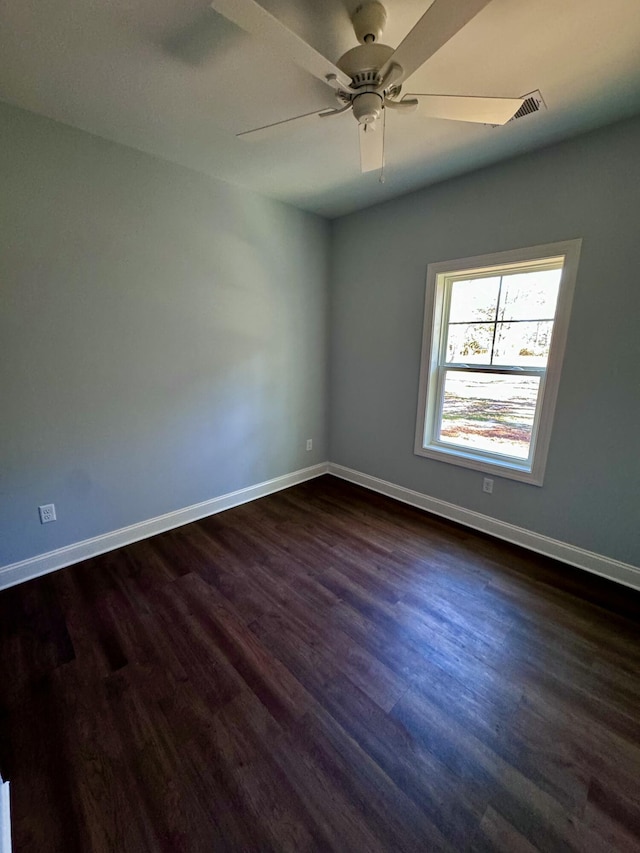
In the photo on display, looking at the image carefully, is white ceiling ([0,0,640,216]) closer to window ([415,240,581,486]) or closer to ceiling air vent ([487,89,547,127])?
ceiling air vent ([487,89,547,127])

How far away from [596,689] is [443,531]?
4.24 ft

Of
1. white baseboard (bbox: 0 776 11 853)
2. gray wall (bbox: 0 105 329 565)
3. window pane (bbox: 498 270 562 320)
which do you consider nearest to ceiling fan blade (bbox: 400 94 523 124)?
window pane (bbox: 498 270 562 320)

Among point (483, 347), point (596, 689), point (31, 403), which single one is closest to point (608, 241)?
point (483, 347)

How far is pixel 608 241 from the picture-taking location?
1.95 m

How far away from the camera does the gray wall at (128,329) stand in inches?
76.0

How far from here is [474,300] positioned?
104 inches

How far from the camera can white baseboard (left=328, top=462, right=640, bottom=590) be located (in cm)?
212

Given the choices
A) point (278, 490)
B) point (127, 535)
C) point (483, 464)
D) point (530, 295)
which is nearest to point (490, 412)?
point (483, 464)

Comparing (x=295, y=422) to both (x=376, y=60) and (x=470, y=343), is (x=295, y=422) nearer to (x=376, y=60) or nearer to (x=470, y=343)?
(x=470, y=343)

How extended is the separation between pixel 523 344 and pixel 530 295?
33 centimetres

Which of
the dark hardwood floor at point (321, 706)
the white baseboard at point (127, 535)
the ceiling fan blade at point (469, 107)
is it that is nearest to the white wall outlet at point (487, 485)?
the dark hardwood floor at point (321, 706)

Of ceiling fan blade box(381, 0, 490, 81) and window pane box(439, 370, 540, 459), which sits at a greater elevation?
ceiling fan blade box(381, 0, 490, 81)

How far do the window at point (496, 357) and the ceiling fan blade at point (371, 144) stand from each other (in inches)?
45.0

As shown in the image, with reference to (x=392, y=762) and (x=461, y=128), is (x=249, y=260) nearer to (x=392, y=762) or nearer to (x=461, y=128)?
(x=461, y=128)
